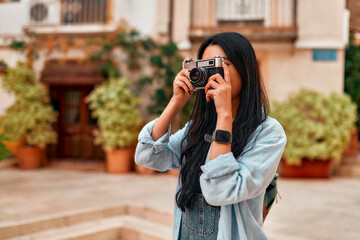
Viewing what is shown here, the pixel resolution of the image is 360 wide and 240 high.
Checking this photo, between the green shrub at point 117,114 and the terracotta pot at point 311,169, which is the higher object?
the green shrub at point 117,114

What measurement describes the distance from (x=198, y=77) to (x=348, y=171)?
6330 mm

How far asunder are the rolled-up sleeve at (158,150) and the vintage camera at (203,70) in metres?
0.26

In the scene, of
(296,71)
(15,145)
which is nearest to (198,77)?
(296,71)

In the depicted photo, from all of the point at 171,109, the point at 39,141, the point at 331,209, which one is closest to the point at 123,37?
the point at 39,141

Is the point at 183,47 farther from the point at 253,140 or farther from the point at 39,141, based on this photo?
the point at 253,140

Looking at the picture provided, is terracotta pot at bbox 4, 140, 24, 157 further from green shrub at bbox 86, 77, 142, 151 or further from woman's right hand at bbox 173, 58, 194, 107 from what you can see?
woman's right hand at bbox 173, 58, 194, 107

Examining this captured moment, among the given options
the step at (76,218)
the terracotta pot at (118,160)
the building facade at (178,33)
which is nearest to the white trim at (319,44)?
the building facade at (178,33)

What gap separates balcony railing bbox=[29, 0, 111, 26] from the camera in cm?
749

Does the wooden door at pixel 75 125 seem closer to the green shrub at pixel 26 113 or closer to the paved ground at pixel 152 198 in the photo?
the green shrub at pixel 26 113

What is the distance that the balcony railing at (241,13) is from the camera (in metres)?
6.84

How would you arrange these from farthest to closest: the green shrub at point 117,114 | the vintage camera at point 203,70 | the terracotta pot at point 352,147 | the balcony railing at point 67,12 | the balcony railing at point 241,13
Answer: the balcony railing at point 67,12
the terracotta pot at point 352,147
the balcony railing at point 241,13
the green shrub at point 117,114
the vintage camera at point 203,70

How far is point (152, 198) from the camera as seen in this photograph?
448 cm

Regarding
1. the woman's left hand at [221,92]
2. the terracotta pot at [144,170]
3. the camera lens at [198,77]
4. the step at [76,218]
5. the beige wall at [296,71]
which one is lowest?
the terracotta pot at [144,170]

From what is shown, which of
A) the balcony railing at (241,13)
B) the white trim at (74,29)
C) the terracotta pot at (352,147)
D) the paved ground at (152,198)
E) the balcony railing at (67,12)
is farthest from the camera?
the balcony railing at (67,12)
